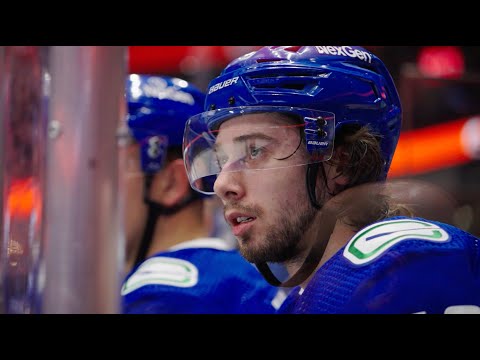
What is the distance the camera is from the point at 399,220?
187cm

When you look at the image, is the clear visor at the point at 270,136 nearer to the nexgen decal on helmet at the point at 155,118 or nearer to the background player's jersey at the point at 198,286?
the background player's jersey at the point at 198,286

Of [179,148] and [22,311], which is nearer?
[22,311]

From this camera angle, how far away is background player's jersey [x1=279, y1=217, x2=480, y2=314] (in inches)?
66.7

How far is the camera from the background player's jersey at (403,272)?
1.70 m

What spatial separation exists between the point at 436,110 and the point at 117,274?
3.60 meters

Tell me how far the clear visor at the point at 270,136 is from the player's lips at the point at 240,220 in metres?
0.13

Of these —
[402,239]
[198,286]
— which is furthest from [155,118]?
[402,239]

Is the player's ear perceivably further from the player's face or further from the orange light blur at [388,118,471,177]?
the orange light blur at [388,118,471,177]

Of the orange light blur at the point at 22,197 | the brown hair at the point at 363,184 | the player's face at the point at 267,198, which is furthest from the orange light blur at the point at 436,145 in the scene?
the orange light blur at the point at 22,197

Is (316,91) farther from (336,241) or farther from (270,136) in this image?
(336,241)

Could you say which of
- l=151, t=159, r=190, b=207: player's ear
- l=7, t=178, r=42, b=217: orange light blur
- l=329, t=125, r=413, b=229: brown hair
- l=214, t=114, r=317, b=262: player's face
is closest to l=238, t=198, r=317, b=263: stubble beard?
l=214, t=114, r=317, b=262: player's face

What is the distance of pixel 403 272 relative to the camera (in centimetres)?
169
